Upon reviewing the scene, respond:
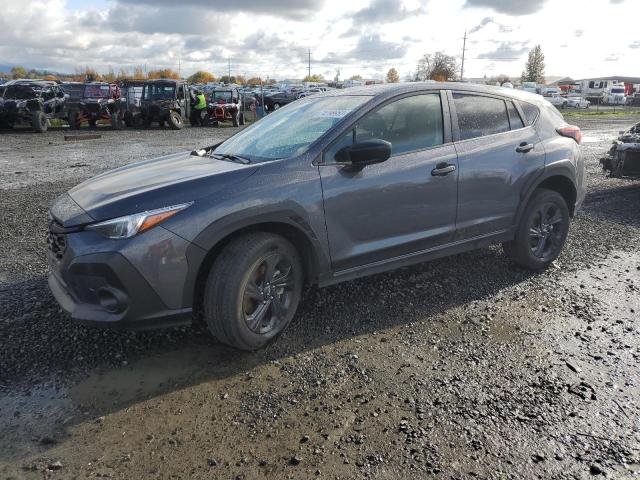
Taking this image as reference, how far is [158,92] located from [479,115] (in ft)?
65.4

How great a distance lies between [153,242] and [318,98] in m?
2.15

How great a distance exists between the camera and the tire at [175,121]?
2145cm

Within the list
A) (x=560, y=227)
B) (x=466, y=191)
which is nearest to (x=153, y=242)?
(x=466, y=191)

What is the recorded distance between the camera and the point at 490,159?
4.38 meters

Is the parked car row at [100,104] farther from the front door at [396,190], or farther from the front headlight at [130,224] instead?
the front headlight at [130,224]

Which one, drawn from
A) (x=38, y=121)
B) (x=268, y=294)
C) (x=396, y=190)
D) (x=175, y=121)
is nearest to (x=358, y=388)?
(x=268, y=294)

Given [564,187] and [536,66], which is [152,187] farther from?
[536,66]

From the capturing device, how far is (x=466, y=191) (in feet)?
13.9

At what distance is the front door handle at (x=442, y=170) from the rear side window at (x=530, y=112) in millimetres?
1240

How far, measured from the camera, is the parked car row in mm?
20094

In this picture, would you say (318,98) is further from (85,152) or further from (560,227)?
(85,152)

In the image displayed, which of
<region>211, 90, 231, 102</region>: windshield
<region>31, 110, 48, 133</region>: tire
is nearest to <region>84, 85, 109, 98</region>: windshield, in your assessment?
<region>31, 110, 48, 133</region>: tire

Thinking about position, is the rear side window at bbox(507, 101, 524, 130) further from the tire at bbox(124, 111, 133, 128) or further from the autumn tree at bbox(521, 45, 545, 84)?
the autumn tree at bbox(521, 45, 545, 84)

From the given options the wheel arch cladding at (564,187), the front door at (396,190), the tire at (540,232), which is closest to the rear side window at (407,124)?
the front door at (396,190)
